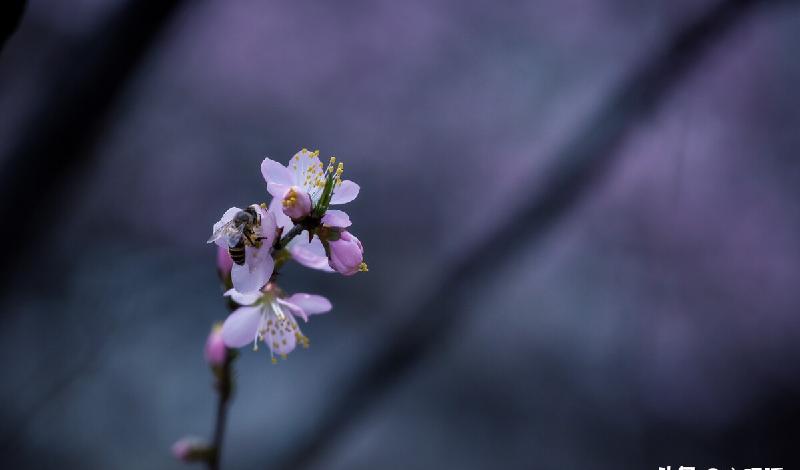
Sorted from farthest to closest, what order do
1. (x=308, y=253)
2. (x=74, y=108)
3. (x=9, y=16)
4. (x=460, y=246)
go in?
1. (x=460, y=246)
2. (x=74, y=108)
3. (x=308, y=253)
4. (x=9, y=16)

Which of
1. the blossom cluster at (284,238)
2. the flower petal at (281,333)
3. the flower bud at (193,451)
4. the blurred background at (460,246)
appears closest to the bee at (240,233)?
the blossom cluster at (284,238)

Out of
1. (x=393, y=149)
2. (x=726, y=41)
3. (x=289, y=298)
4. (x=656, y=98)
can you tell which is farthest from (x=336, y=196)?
(x=726, y=41)

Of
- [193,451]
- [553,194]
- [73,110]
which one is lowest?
[193,451]

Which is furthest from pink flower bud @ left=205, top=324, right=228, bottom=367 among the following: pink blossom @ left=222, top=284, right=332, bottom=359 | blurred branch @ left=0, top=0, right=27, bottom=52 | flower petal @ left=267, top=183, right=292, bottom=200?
blurred branch @ left=0, top=0, right=27, bottom=52

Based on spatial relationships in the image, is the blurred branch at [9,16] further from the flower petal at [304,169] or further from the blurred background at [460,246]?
the blurred background at [460,246]

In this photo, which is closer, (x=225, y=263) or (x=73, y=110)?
(x=225, y=263)

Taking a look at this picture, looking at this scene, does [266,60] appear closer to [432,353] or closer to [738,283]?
[432,353]

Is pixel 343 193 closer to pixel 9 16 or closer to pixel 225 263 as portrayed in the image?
pixel 225 263

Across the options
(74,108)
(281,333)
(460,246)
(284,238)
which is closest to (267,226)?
(284,238)
